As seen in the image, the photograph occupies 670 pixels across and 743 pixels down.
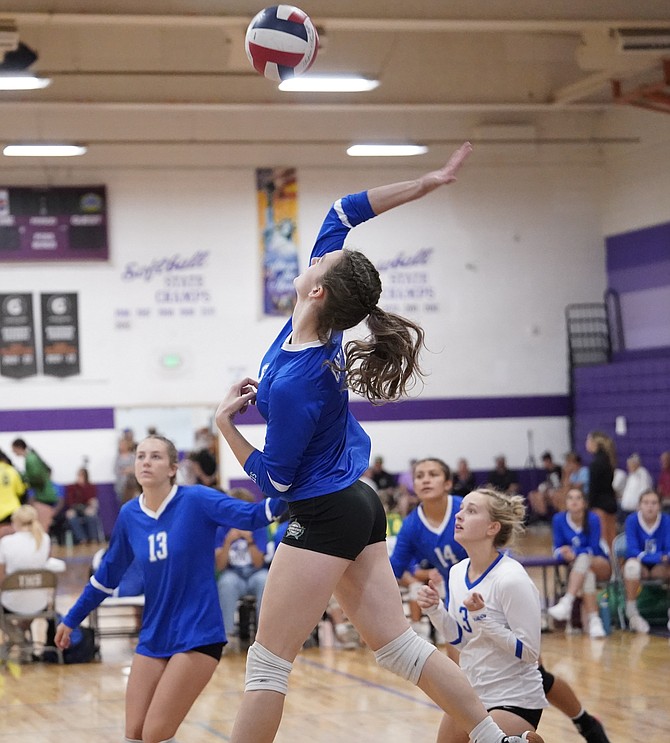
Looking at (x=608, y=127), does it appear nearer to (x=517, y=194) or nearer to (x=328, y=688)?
(x=517, y=194)

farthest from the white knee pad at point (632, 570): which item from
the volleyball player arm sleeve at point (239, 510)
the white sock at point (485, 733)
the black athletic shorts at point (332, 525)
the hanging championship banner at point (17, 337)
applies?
the hanging championship banner at point (17, 337)

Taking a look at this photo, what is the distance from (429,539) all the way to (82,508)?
1317cm

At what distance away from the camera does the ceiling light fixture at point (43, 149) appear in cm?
1644

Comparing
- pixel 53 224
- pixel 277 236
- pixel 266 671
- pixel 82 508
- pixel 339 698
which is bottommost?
pixel 339 698

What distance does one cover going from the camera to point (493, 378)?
65.1ft

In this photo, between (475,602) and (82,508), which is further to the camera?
(82,508)

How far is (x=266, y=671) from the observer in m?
3.25

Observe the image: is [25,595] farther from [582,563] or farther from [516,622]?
[516,622]

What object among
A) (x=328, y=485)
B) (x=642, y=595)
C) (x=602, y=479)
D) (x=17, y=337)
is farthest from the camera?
(x=17, y=337)

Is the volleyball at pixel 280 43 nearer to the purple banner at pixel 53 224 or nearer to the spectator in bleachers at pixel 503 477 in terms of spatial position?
the purple banner at pixel 53 224

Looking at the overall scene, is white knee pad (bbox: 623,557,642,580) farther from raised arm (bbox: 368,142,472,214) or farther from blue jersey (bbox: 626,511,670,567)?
raised arm (bbox: 368,142,472,214)

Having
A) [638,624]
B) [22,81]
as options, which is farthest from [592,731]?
[22,81]

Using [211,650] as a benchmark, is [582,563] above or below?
below

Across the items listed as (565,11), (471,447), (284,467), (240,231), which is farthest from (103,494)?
(284,467)
